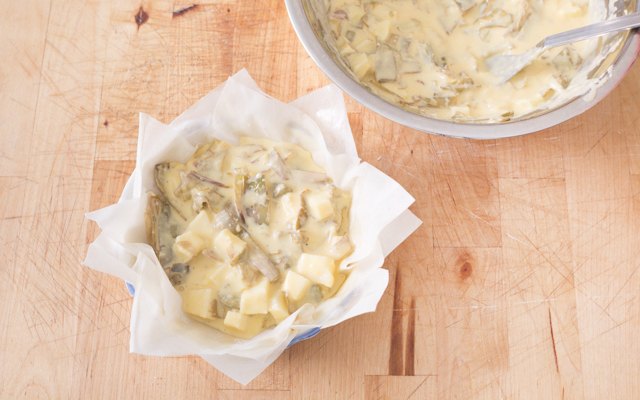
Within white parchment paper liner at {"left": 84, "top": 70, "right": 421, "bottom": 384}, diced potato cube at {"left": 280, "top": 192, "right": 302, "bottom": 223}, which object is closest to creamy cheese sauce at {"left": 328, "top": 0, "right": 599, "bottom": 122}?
white parchment paper liner at {"left": 84, "top": 70, "right": 421, "bottom": 384}

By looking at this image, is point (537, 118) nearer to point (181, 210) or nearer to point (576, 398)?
→ point (576, 398)

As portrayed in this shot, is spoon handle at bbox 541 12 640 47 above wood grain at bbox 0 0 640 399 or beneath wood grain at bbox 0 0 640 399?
above

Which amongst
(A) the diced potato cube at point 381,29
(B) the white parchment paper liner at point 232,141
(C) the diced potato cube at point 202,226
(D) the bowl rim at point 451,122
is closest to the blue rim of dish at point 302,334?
(B) the white parchment paper liner at point 232,141

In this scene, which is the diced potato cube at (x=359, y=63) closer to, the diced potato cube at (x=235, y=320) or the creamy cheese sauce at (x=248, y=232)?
the creamy cheese sauce at (x=248, y=232)

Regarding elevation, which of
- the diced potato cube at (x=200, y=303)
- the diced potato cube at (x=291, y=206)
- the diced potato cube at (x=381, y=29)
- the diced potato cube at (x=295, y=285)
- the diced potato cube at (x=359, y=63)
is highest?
the diced potato cube at (x=381, y=29)

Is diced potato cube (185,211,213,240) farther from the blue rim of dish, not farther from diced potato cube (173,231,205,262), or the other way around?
the blue rim of dish

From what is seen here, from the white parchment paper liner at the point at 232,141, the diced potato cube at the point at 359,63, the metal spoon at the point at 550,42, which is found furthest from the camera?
the diced potato cube at the point at 359,63

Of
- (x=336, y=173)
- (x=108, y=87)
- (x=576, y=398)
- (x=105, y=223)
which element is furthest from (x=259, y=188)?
(x=576, y=398)

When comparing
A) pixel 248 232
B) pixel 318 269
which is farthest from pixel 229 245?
pixel 318 269

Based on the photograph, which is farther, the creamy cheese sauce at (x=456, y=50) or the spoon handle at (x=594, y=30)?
the creamy cheese sauce at (x=456, y=50)
